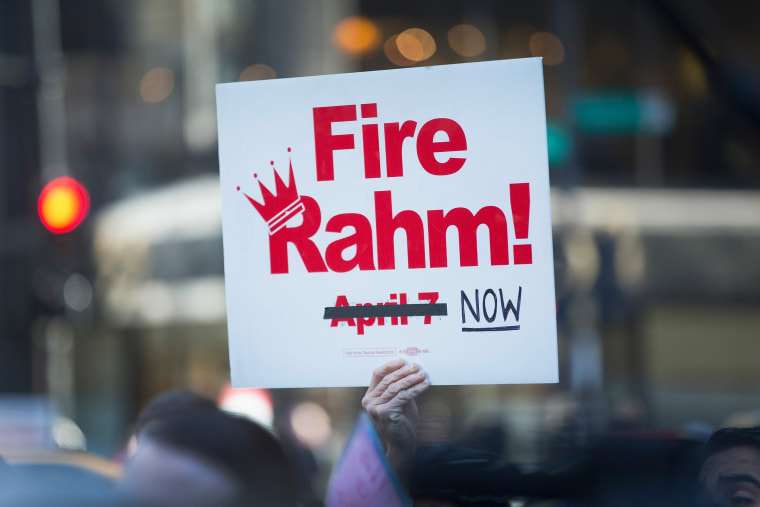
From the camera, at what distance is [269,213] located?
6.81 feet

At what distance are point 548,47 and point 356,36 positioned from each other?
259cm

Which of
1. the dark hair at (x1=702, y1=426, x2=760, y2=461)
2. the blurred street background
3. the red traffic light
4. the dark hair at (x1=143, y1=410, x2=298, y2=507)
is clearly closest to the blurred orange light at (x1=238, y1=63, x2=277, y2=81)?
the blurred street background

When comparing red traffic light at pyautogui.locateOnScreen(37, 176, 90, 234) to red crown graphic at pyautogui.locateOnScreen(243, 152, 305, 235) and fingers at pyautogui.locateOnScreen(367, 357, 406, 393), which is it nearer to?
red crown graphic at pyautogui.locateOnScreen(243, 152, 305, 235)

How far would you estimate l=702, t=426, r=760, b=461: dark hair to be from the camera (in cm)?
195

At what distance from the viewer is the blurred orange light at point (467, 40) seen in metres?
12.9

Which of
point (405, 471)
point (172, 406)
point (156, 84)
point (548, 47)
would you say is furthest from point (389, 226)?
point (156, 84)

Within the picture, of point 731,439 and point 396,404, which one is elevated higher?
point 396,404

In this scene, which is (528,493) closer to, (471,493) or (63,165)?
(471,493)

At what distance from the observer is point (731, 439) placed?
77.2 inches

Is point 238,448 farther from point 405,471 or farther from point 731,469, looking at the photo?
point 731,469

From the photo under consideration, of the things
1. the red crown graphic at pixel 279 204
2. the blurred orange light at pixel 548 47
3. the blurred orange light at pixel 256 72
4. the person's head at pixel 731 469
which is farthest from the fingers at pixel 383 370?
the blurred orange light at pixel 256 72

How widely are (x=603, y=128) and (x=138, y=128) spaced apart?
670 cm

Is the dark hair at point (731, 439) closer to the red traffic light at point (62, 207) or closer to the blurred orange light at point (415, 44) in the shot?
the red traffic light at point (62, 207)

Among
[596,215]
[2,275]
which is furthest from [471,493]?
[2,275]
